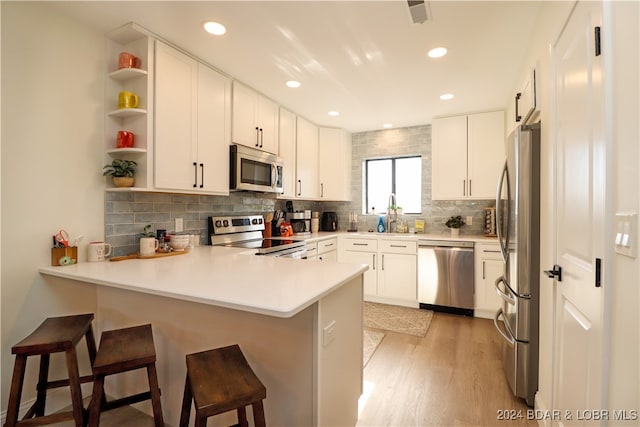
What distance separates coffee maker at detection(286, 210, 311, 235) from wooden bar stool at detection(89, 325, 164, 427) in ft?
8.55

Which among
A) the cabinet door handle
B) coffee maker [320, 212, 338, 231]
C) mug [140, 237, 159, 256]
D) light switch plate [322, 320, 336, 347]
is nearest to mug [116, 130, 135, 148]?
the cabinet door handle

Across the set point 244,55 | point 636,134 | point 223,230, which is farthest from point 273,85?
point 636,134

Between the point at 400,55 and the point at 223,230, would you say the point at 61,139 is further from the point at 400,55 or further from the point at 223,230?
the point at 400,55

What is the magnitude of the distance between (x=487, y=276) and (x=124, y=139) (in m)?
3.68

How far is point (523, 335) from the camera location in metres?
1.89

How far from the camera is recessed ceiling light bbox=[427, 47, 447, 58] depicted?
2.24 metres

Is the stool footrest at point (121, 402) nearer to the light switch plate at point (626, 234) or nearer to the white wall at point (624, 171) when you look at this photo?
the white wall at point (624, 171)

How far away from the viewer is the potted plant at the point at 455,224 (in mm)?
3928

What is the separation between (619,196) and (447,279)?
2.88m

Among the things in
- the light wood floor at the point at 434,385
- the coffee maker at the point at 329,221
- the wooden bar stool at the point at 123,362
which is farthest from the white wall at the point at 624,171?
the coffee maker at the point at 329,221

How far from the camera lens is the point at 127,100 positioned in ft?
6.62

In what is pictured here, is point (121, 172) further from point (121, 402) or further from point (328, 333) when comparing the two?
point (328, 333)

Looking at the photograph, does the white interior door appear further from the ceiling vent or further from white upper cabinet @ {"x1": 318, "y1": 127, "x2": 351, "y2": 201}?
white upper cabinet @ {"x1": 318, "y1": 127, "x2": 351, "y2": 201}

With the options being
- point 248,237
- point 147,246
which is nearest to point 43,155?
point 147,246
